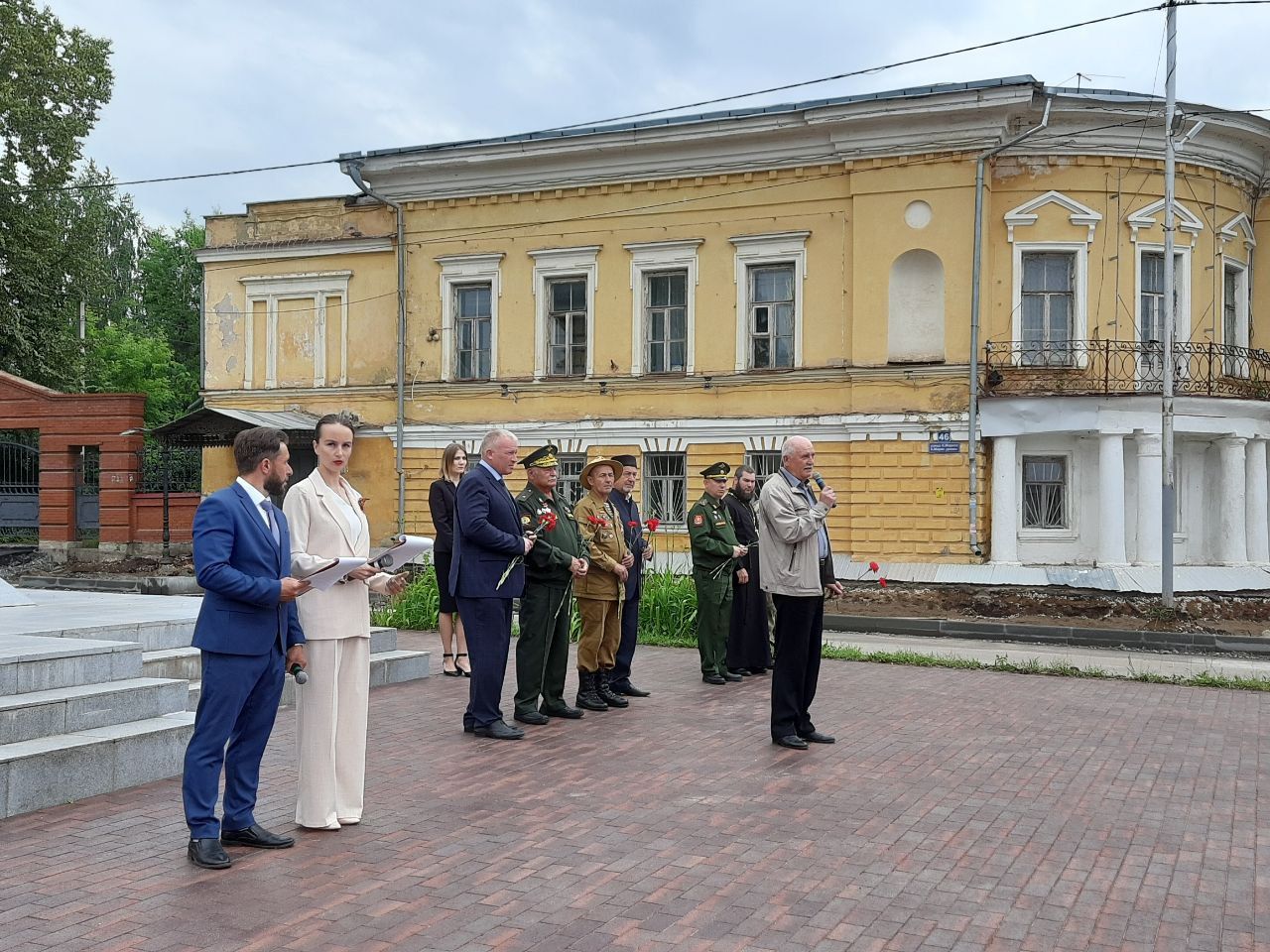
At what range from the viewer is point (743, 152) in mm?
23234

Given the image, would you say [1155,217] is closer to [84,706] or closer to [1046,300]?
[1046,300]

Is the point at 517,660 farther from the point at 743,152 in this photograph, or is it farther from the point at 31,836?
the point at 743,152

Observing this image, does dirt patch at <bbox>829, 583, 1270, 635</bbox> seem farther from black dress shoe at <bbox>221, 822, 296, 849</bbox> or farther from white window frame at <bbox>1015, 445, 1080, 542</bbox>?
black dress shoe at <bbox>221, 822, 296, 849</bbox>

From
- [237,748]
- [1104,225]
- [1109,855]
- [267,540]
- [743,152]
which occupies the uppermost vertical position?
[743,152]

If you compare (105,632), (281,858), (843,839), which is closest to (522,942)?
(281,858)

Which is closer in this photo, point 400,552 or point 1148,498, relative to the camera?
point 400,552

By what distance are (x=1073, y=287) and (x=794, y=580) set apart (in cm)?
1589

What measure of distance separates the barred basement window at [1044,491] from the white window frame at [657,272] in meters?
6.59

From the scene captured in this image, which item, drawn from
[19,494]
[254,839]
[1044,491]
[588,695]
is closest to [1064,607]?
[1044,491]

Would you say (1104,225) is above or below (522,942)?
above

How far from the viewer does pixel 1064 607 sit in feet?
61.6

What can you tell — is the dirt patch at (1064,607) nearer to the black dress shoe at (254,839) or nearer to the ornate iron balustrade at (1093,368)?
the ornate iron balustrade at (1093,368)

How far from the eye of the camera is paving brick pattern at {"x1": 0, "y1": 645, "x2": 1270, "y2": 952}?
4.84m

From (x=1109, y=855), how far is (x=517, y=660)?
4.42 metres
